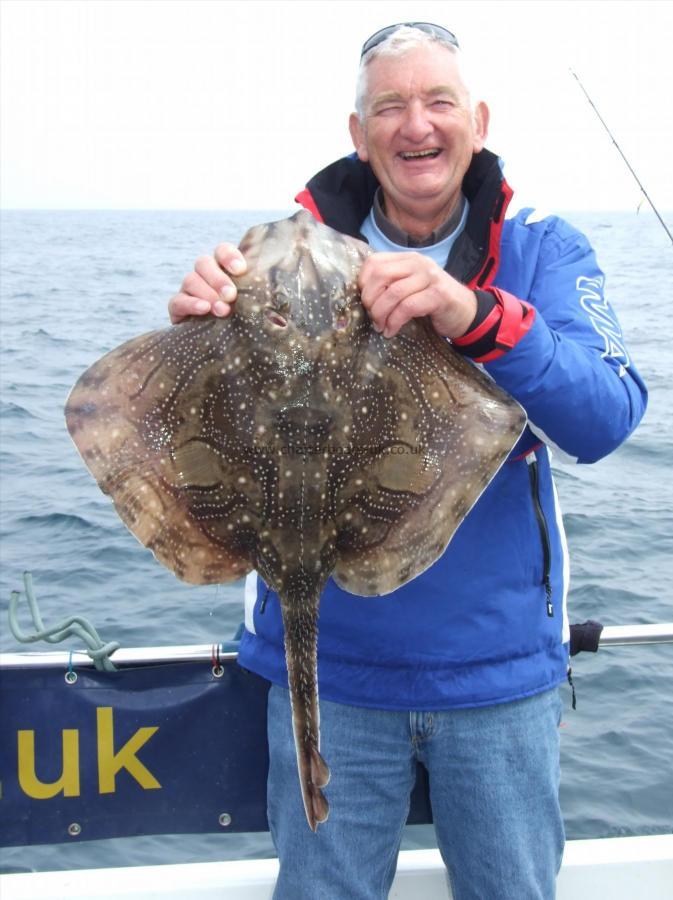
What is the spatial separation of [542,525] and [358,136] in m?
1.30

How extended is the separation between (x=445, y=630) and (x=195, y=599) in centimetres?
506

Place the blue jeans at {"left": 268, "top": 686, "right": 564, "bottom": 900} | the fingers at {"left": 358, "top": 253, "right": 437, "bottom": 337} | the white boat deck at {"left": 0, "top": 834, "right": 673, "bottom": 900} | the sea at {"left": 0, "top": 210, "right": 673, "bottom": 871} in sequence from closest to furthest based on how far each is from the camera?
the fingers at {"left": 358, "top": 253, "right": 437, "bottom": 337}, the blue jeans at {"left": 268, "top": 686, "right": 564, "bottom": 900}, the white boat deck at {"left": 0, "top": 834, "right": 673, "bottom": 900}, the sea at {"left": 0, "top": 210, "right": 673, "bottom": 871}

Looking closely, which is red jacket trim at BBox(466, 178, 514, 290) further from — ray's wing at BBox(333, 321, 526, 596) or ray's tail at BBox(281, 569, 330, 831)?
ray's tail at BBox(281, 569, 330, 831)

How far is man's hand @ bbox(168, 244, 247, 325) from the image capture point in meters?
2.03

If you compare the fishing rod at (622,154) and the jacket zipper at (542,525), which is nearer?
the jacket zipper at (542,525)

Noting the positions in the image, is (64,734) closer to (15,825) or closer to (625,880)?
(15,825)

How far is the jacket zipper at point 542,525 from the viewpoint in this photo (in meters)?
2.55

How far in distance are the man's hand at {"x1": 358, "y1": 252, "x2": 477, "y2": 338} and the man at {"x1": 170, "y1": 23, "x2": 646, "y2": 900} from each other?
47cm

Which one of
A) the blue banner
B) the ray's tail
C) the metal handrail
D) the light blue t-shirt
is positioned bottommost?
the blue banner

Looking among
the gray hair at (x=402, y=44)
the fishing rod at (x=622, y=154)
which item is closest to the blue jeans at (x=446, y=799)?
the gray hair at (x=402, y=44)

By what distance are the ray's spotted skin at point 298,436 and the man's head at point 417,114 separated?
608 mm

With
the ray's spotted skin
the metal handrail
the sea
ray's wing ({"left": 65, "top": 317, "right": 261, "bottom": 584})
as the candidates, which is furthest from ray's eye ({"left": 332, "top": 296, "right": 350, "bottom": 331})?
the sea

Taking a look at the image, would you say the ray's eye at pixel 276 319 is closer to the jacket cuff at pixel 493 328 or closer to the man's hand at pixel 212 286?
the man's hand at pixel 212 286

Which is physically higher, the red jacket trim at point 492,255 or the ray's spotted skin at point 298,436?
the red jacket trim at point 492,255
